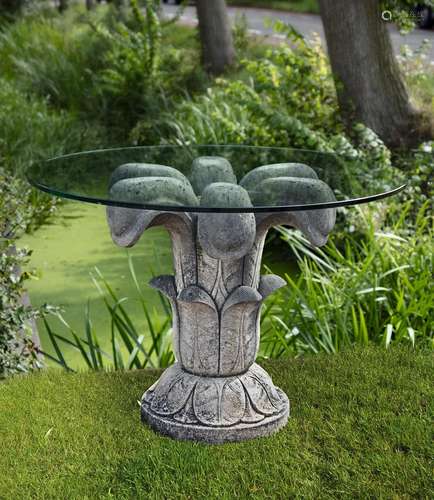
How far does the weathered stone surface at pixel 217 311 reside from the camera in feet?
9.41

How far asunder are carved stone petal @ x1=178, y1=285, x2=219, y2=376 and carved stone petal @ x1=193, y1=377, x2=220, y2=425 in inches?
2.6

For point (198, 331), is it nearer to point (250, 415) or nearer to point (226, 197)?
point (250, 415)

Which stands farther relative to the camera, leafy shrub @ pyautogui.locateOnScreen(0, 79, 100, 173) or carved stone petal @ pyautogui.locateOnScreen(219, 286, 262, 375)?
leafy shrub @ pyautogui.locateOnScreen(0, 79, 100, 173)

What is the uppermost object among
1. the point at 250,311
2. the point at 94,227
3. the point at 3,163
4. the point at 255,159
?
the point at 255,159

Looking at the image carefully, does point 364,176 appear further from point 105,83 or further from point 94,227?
point 105,83

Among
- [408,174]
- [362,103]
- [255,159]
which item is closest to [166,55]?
[362,103]

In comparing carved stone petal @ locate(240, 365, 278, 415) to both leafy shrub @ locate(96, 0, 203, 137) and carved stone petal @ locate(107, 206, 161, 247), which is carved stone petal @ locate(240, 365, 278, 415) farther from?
leafy shrub @ locate(96, 0, 203, 137)

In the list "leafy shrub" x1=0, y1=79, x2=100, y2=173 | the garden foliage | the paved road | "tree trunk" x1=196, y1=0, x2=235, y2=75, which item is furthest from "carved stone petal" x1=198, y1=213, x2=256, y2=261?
the paved road

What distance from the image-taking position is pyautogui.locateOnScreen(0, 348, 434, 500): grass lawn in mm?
2715

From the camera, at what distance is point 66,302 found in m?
5.08

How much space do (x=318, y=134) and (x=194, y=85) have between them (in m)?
4.33

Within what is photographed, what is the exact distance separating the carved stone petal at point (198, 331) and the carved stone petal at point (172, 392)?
6cm

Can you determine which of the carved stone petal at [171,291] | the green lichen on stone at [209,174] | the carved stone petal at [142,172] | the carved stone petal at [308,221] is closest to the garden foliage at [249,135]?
the carved stone petal at [308,221]

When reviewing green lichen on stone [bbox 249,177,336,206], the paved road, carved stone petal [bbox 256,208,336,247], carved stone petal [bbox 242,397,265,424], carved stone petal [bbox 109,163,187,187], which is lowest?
the paved road
